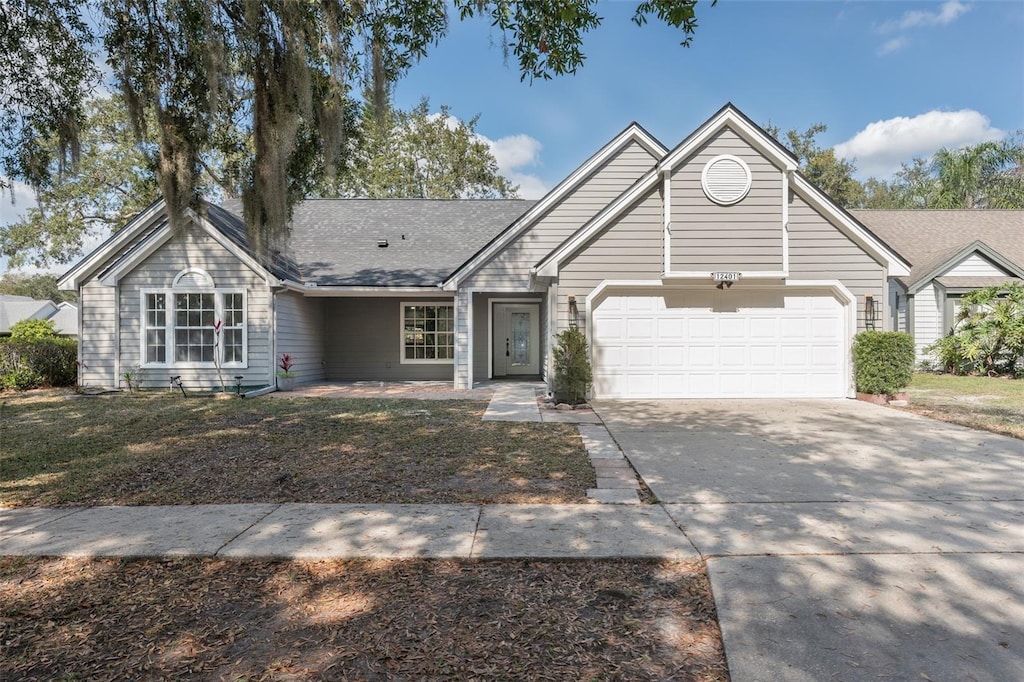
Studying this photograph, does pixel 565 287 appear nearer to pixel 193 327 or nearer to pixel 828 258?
pixel 828 258

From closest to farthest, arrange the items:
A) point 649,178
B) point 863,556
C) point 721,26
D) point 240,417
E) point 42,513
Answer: point 863,556 → point 42,513 → point 721,26 → point 240,417 → point 649,178

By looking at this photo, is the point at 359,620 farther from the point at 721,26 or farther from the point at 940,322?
the point at 940,322

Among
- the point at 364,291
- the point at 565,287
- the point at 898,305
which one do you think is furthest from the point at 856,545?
the point at 898,305

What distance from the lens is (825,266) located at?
395 inches

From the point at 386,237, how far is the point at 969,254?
17.1m

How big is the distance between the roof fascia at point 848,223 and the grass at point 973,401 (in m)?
2.60

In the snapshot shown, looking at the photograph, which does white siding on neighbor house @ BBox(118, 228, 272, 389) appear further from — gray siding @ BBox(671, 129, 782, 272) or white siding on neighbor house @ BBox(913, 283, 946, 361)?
white siding on neighbor house @ BBox(913, 283, 946, 361)

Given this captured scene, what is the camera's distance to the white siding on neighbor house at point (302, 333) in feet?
39.9

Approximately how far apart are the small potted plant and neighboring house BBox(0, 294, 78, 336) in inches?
1047

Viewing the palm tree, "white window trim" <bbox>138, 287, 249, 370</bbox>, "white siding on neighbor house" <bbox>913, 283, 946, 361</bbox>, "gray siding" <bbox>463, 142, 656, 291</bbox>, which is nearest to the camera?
"white window trim" <bbox>138, 287, 249, 370</bbox>

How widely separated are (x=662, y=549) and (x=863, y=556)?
1.19 m

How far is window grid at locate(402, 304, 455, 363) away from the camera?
47.7 feet

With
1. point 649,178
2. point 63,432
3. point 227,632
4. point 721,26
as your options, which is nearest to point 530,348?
point 649,178

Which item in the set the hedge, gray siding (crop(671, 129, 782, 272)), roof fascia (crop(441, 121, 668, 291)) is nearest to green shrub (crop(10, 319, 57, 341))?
the hedge
